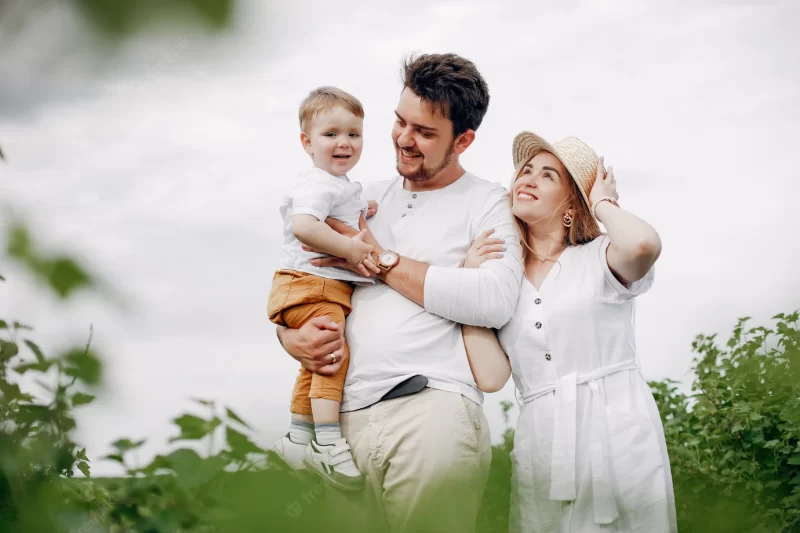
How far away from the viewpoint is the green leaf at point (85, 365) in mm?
760

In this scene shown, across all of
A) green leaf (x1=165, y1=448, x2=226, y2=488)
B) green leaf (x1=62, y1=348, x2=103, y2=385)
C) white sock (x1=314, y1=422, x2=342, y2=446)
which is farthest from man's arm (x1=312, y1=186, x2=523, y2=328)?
green leaf (x1=62, y1=348, x2=103, y2=385)

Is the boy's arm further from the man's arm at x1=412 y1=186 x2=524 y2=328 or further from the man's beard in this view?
the man's beard

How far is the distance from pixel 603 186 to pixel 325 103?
48.9 inches

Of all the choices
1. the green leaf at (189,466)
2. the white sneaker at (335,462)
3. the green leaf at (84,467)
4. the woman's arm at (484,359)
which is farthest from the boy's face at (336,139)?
the green leaf at (189,466)

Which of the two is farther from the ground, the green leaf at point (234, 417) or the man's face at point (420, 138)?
the man's face at point (420, 138)

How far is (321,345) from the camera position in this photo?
334 centimetres

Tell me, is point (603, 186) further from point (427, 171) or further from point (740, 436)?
point (740, 436)

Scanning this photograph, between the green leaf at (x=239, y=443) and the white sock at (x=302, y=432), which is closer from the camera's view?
the green leaf at (x=239, y=443)

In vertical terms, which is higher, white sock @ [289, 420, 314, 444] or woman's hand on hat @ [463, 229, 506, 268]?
woman's hand on hat @ [463, 229, 506, 268]

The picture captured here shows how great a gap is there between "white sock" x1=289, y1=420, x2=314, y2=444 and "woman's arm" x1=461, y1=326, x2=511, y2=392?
73cm

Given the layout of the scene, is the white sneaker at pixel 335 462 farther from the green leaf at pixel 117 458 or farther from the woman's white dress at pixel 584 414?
the green leaf at pixel 117 458

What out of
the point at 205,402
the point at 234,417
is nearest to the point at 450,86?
the point at 205,402

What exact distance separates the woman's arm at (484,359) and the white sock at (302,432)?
2.40 ft

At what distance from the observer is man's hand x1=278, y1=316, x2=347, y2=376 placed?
10.9 ft
